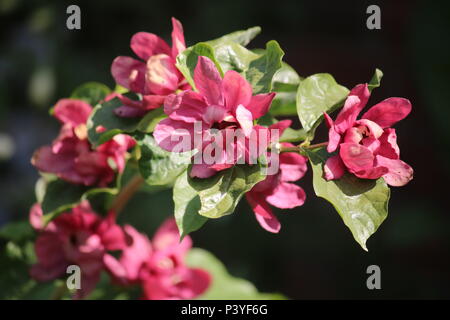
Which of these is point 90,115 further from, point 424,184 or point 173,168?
point 424,184

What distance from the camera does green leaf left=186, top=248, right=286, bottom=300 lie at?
1138mm

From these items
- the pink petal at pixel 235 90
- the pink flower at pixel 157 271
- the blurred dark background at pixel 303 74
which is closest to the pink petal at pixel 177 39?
the pink petal at pixel 235 90

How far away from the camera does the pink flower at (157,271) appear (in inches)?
36.3

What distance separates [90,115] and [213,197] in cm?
25

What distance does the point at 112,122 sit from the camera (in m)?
0.79

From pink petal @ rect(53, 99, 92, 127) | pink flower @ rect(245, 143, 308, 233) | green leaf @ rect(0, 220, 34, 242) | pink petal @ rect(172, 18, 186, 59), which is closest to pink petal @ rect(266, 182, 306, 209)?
pink flower @ rect(245, 143, 308, 233)

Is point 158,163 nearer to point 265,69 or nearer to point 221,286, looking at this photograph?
point 265,69

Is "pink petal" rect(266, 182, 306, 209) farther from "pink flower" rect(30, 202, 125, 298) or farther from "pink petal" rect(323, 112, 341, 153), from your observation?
"pink flower" rect(30, 202, 125, 298)

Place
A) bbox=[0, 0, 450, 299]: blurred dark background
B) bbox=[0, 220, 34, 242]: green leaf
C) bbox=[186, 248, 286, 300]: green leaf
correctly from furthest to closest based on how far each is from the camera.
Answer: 1. bbox=[0, 0, 450, 299]: blurred dark background
2. bbox=[186, 248, 286, 300]: green leaf
3. bbox=[0, 220, 34, 242]: green leaf

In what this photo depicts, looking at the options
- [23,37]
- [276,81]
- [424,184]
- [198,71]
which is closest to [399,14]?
[424,184]

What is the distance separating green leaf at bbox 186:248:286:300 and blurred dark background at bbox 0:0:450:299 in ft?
2.64

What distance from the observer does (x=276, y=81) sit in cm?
82

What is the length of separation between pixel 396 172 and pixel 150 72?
303 millimetres

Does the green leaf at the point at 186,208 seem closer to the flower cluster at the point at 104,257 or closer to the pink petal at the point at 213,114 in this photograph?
the pink petal at the point at 213,114
